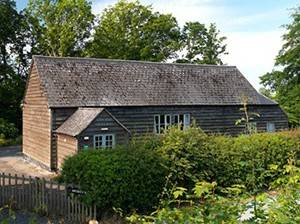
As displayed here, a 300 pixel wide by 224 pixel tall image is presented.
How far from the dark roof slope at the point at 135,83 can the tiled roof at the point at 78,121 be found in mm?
1036

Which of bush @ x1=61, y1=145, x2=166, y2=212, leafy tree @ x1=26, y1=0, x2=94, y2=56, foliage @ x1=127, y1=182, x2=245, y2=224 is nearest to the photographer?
foliage @ x1=127, y1=182, x2=245, y2=224

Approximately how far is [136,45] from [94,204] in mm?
43366

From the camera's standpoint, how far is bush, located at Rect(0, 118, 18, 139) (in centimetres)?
4131

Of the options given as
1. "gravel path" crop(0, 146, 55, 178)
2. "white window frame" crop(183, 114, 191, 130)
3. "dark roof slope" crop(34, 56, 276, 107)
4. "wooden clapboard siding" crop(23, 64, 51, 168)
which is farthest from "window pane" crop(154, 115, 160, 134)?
"gravel path" crop(0, 146, 55, 178)

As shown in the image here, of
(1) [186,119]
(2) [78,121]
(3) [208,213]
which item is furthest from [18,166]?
(3) [208,213]

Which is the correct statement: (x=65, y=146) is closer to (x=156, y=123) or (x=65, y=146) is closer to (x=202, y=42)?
(x=156, y=123)

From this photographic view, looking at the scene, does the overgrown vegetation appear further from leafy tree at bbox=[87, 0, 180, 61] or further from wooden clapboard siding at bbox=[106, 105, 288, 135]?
leafy tree at bbox=[87, 0, 180, 61]

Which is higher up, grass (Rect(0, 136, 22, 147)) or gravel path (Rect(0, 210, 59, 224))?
grass (Rect(0, 136, 22, 147))

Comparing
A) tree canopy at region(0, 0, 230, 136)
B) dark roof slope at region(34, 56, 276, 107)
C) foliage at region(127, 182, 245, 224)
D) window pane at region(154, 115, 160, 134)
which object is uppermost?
tree canopy at region(0, 0, 230, 136)

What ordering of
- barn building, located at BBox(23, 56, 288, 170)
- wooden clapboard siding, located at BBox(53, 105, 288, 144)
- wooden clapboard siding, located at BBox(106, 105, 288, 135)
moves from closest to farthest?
barn building, located at BBox(23, 56, 288, 170) → wooden clapboard siding, located at BBox(53, 105, 288, 144) → wooden clapboard siding, located at BBox(106, 105, 288, 135)

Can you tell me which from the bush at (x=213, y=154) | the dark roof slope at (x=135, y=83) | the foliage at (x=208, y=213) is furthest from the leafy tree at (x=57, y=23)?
the foliage at (x=208, y=213)

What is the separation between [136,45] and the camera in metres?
53.9

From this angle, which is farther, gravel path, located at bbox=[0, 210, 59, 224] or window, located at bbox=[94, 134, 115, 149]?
window, located at bbox=[94, 134, 115, 149]

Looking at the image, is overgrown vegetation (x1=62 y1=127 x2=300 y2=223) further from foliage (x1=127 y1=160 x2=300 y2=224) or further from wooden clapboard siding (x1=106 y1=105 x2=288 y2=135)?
wooden clapboard siding (x1=106 y1=105 x2=288 y2=135)
